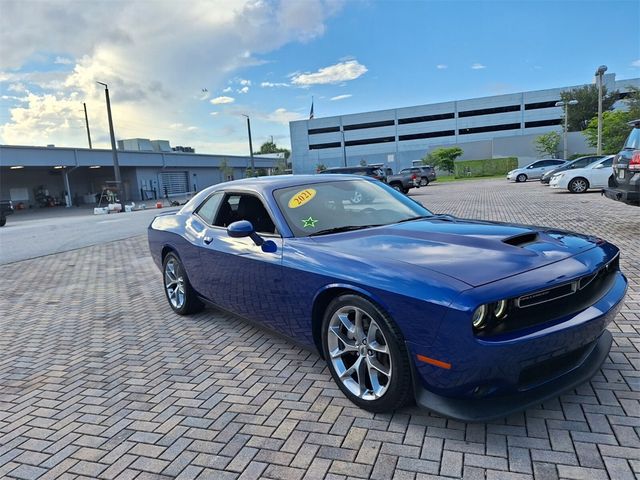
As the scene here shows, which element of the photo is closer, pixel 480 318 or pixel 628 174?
pixel 480 318

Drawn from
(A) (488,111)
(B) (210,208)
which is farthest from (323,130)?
(B) (210,208)

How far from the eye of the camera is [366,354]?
2709mm

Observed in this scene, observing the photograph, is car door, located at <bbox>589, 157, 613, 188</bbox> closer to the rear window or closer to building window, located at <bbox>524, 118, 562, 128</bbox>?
the rear window

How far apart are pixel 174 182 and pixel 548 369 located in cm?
4944

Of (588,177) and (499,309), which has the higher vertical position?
(588,177)

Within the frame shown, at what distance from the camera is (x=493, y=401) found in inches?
89.5

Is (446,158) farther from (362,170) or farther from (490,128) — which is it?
(362,170)

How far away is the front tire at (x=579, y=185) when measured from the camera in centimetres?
1736

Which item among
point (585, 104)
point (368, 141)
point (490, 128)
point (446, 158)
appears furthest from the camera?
point (368, 141)

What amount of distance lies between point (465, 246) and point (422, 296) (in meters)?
0.62

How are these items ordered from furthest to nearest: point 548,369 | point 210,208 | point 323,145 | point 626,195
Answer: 1. point 323,145
2. point 626,195
3. point 210,208
4. point 548,369

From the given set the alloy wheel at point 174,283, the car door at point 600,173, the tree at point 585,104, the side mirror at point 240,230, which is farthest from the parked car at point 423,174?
the tree at point 585,104

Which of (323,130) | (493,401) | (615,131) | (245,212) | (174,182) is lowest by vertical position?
(493,401)

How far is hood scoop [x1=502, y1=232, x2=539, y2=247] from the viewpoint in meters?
2.77
